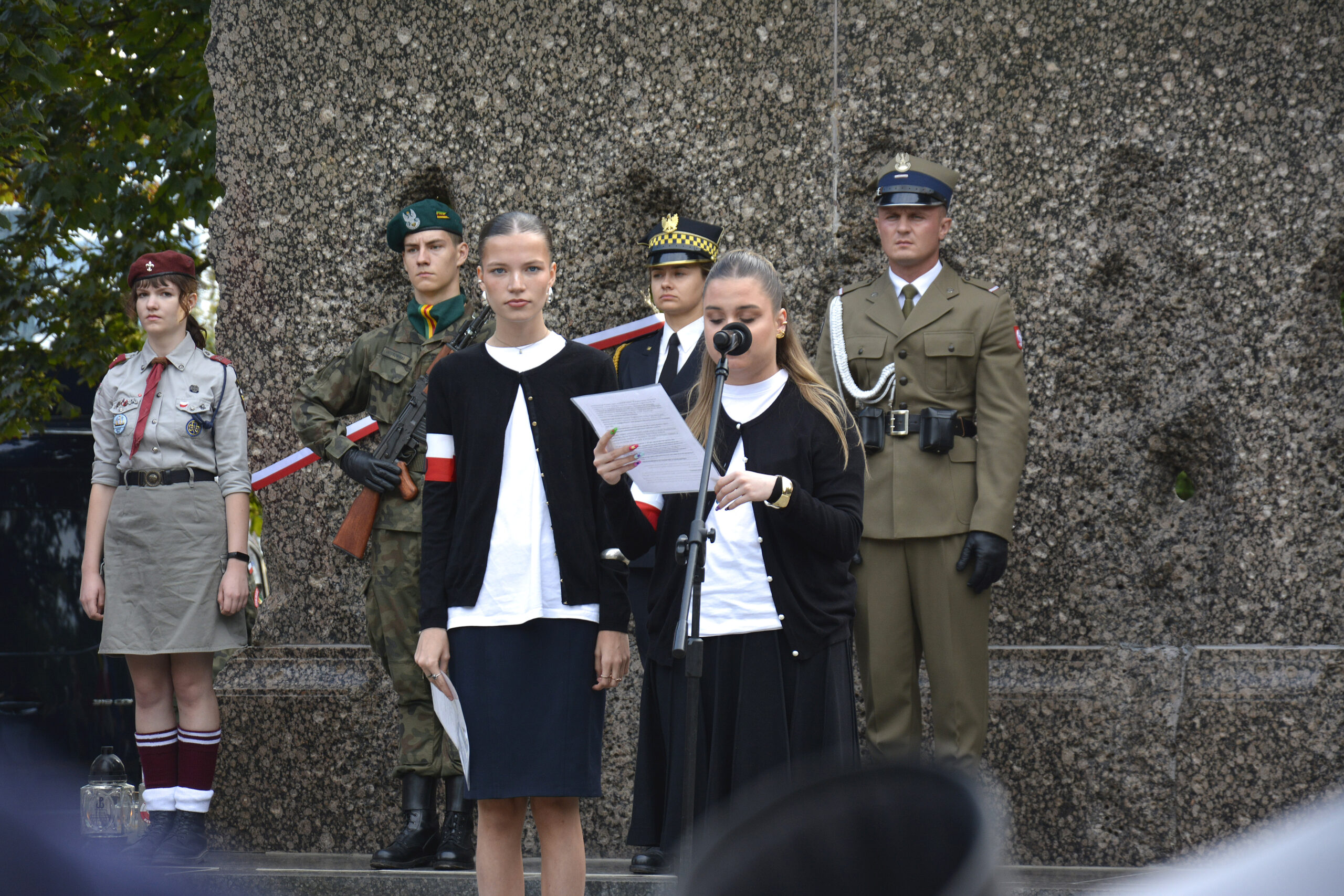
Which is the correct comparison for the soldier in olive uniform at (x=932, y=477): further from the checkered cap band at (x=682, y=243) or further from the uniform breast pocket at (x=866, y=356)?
the checkered cap band at (x=682, y=243)

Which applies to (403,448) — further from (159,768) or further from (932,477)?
(932,477)

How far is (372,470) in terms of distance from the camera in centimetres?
429

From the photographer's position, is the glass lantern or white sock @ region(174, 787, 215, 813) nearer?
white sock @ region(174, 787, 215, 813)

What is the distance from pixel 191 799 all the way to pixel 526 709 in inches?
73.3

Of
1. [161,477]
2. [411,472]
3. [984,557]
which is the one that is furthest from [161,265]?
[984,557]

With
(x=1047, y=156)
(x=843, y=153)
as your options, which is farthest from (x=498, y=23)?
(x=1047, y=156)

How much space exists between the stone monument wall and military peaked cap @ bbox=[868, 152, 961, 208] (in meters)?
0.74

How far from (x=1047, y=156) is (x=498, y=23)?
2.12 meters

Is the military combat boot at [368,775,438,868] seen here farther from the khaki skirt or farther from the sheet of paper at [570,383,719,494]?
the sheet of paper at [570,383,719,494]

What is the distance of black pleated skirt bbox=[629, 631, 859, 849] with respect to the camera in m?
3.10

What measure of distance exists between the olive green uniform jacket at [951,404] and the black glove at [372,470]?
57.1 inches

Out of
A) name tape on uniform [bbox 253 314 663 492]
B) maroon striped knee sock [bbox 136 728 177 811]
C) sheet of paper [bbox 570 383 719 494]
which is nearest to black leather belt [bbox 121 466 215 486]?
name tape on uniform [bbox 253 314 663 492]

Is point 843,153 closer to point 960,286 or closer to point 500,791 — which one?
point 960,286

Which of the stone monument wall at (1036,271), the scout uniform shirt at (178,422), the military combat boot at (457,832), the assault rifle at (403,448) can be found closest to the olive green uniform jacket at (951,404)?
the stone monument wall at (1036,271)
